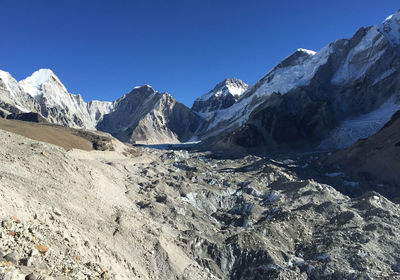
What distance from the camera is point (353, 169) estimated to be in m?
44.5

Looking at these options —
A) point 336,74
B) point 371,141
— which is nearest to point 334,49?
point 336,74

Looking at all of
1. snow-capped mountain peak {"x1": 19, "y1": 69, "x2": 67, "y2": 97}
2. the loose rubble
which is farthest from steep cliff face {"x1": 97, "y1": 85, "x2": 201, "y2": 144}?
the loose rubble

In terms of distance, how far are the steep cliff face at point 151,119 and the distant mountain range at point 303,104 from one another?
550 millimetres

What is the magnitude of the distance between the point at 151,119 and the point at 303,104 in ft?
222

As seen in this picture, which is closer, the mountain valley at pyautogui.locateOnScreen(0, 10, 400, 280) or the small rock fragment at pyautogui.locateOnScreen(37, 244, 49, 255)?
the small rock fragment at pyautogui.locateOnScreen(37, 244, 49, 255)

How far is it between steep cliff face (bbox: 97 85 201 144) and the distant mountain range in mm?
550

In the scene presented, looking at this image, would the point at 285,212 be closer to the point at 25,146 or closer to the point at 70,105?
the point at 25,146

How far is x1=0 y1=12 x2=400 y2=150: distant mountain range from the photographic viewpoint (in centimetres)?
7938

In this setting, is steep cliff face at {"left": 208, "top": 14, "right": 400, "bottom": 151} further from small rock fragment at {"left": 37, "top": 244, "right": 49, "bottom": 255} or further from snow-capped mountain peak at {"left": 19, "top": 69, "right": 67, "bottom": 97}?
snow-capped mountain peak at {"left": 19, "top": 69, "right": 67, "bottom": 97}

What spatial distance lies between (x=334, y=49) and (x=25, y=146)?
10735cm

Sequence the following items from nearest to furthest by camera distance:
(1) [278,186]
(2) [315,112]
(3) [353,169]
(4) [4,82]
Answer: (1) [278,186]
(3) [353,169]
(2) [315,112]
(4) [4,82]

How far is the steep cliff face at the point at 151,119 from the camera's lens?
125 m

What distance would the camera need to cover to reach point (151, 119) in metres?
132

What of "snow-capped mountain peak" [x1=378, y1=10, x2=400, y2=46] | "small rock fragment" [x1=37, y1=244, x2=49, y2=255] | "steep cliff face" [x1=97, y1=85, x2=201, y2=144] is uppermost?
"steep cliff face" [x1=97, y1=85, x2=201, y2=144]
